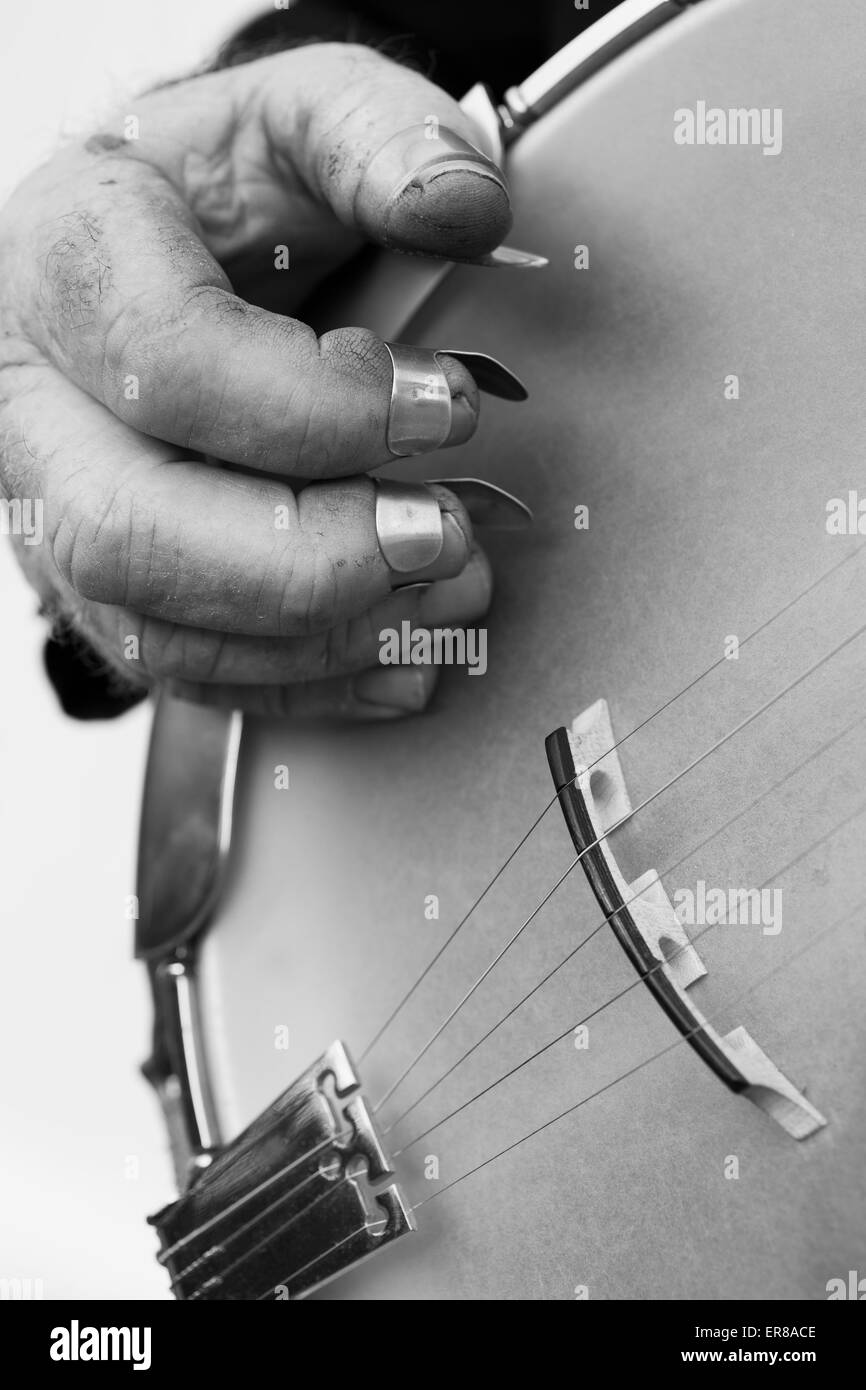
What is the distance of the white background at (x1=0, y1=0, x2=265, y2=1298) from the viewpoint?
28.5 inches

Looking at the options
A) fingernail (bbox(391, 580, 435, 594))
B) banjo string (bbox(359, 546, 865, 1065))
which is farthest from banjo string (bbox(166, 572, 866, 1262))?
fingernail (bbox(391, 580, 435, 594))

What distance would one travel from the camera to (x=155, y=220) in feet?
1.53

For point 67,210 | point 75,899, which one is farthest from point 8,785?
point 67,210

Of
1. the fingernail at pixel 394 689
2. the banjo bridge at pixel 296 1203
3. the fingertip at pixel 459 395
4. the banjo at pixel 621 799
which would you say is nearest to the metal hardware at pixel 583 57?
the banjo at pixel 621 799

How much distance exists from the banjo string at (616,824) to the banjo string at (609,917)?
0.01 m

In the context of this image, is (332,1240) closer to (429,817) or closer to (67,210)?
(429,817)

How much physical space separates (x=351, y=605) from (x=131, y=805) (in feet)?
1.37

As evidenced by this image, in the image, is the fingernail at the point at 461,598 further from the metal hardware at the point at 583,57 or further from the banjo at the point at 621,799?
the metal hardware at the point at 583,57

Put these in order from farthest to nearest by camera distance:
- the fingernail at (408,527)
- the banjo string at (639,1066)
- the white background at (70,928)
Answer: the white background at (70,928), the fingernail at (408,527), the banjo string at (639,1066)

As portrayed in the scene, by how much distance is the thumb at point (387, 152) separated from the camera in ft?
1.39

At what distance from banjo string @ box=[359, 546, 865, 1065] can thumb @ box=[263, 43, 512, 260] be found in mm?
174

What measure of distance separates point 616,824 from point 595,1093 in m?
0.09

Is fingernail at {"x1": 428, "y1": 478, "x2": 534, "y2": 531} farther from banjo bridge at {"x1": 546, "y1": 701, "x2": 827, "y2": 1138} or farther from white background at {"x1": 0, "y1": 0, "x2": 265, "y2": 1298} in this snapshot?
white background at {"x1": 0, "y1": 0, "x2": 265, "y2": 1298}

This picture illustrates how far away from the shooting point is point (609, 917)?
0.39m
